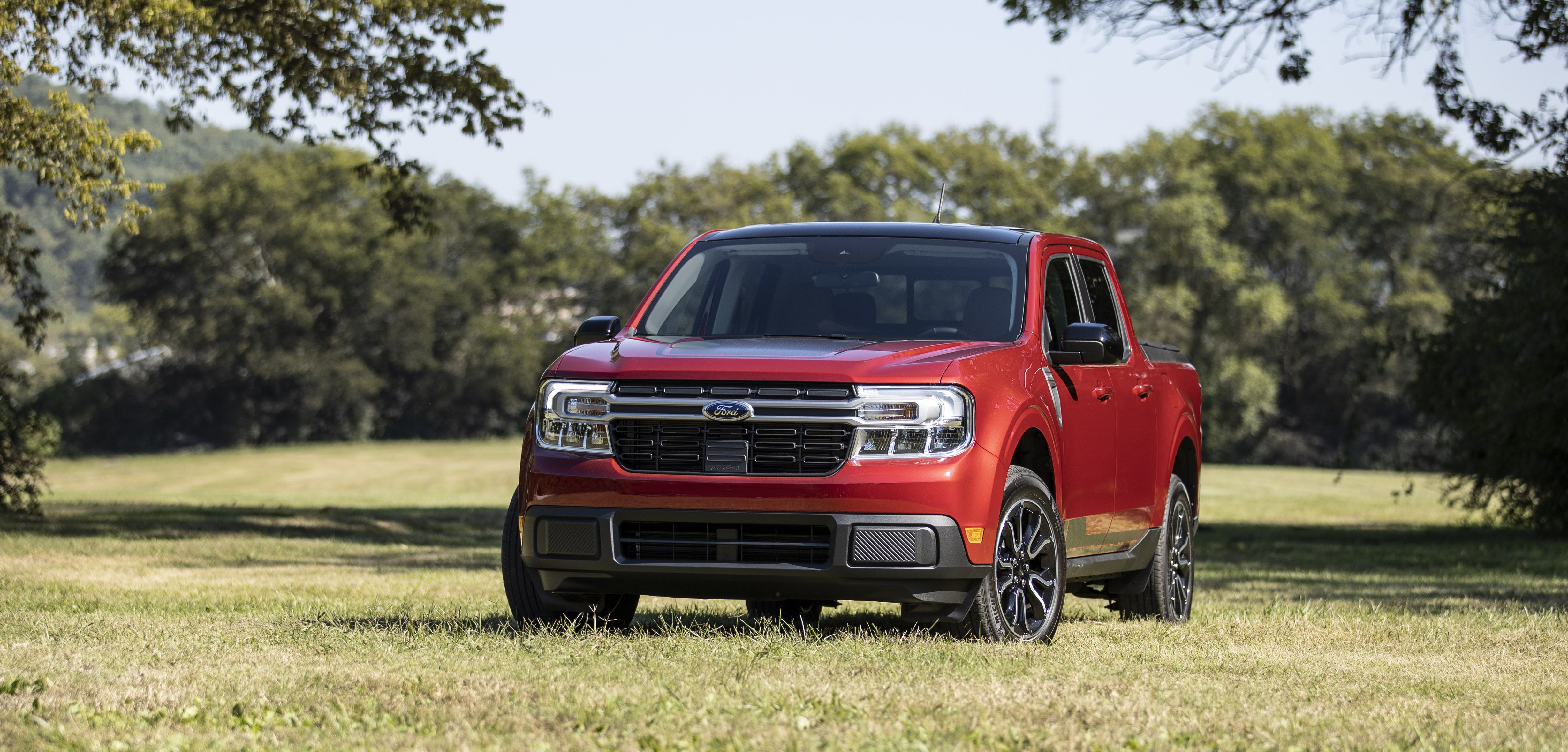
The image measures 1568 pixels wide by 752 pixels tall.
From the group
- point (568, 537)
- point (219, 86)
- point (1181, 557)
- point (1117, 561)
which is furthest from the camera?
point (219, 86)

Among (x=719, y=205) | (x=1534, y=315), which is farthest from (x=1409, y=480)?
(x=719, y=205)

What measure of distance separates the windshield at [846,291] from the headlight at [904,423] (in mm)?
824

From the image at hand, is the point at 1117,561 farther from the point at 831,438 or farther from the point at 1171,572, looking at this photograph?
the point at 831,438

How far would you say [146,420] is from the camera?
7650cm

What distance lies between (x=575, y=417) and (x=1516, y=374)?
15923 millimetres

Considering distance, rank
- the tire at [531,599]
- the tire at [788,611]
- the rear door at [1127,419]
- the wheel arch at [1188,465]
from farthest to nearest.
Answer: the wheel arch at [1188,465] → the rear door at [1127,419] → the tire at [788,611] → the tire at [531,599]

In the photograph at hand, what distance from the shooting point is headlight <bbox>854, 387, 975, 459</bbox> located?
668 centimetres

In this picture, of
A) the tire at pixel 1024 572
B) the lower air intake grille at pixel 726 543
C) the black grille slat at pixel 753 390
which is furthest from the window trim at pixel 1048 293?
the lower air intake grille at pixel 726 543

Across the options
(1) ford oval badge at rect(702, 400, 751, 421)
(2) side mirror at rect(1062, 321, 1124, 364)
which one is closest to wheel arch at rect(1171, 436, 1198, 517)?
(2) side mirror at rect(1062, 321, 1124, 364)

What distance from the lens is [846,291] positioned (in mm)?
7875

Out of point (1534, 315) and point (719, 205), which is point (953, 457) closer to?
point (1534, 315)

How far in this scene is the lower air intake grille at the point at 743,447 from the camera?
6.70 m

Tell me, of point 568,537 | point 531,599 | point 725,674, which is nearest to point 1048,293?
point 568,537

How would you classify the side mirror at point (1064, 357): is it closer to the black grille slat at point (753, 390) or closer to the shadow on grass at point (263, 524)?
the black grille slat at point (753, 390)
